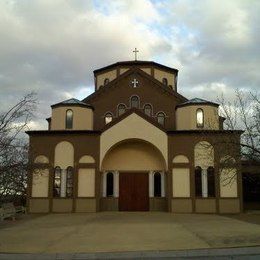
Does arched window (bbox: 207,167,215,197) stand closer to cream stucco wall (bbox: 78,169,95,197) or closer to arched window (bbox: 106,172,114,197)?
arched window (bbox: 106,172,114,197)

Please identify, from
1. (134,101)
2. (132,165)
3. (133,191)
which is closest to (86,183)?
(133,191)

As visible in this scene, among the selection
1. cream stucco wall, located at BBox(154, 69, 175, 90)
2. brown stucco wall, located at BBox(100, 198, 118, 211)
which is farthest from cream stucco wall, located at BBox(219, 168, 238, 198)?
cream stucco wall, located at BBox(154, 69, 175, 90)

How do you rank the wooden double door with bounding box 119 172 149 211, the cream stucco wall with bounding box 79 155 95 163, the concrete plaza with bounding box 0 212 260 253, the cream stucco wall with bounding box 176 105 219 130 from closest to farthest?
the concrete plaza with bounding box 0 212 260 253 < the cream stucco wall with bounding box 79 155 95 163 < the wooden double door with bounding box 119 172 149 211 < the cream stucco wall with bounding box 176 105 219 130

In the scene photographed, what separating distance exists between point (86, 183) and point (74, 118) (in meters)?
5.85

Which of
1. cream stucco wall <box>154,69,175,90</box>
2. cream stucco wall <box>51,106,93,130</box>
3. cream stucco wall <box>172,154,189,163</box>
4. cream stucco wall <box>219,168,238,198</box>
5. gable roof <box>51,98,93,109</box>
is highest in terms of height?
cream stucco wall <box>154,69,175,90</box>

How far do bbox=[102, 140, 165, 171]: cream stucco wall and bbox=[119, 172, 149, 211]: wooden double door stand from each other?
2.03ft

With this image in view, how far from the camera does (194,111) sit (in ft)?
116

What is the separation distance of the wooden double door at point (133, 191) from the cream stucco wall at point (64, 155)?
160 inches

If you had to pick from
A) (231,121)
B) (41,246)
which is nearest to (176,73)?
(231,121)

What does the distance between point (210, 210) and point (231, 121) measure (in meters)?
11.1

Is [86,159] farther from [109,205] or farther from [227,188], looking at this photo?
[227,188]

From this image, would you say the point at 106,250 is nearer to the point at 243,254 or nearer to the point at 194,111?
the point at 243,254

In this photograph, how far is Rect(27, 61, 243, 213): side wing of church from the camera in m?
32.1

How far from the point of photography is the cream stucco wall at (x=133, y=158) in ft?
114
